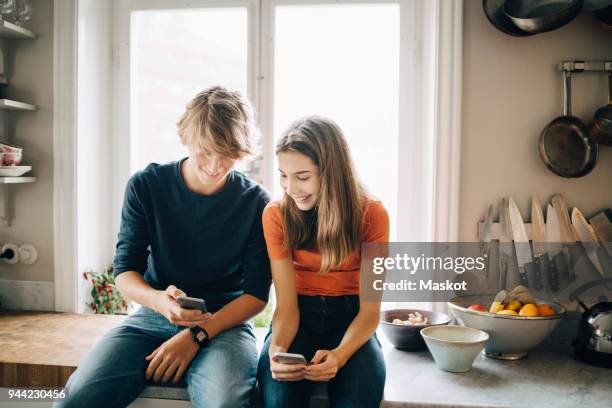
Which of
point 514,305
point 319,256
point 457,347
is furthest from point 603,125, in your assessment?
point 319,256

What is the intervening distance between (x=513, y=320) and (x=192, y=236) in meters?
0.98

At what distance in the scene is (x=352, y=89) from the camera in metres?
2.27

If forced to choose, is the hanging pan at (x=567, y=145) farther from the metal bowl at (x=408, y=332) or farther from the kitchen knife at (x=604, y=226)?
the metal bowl at (x=408, y=332)

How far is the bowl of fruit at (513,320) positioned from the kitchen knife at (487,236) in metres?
0.18

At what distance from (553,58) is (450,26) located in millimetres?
369

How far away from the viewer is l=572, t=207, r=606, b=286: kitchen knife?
1.90m

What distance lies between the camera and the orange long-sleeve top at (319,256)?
1.62 metres

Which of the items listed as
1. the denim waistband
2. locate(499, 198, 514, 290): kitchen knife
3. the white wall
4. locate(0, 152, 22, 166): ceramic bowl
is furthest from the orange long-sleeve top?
locate(0, 152, 22, 166): ceramic bowl

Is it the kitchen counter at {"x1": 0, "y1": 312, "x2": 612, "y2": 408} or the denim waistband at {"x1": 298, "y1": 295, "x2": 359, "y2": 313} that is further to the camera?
the denim waistband at {"x1": 298, "y1": 295, "x2": 359, "y2": 313}

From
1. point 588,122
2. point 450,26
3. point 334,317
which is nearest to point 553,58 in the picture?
point 588,122

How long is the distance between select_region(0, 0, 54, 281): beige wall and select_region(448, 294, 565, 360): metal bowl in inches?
62.3

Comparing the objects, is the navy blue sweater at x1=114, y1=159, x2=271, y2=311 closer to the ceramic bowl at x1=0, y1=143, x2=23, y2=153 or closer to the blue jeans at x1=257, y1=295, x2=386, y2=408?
the blue jeans at x1=257, y1=295, x2=386, y2=408

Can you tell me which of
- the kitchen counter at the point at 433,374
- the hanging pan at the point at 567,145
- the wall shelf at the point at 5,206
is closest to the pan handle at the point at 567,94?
the hanging pan at the point at 567,145

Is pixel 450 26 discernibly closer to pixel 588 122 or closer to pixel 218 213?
pixel 588 122
